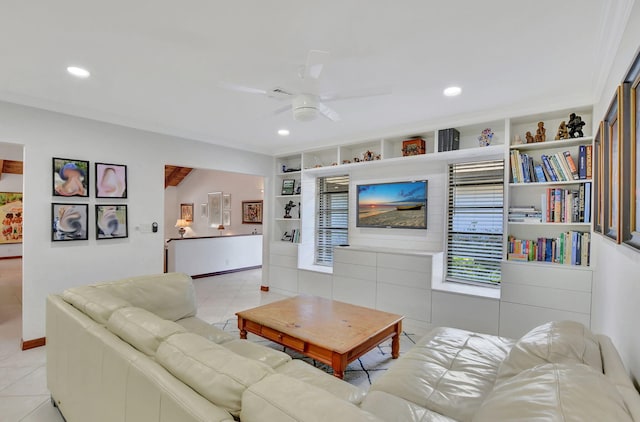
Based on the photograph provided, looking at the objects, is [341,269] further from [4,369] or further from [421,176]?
[4,369]

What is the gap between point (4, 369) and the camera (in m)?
2.70

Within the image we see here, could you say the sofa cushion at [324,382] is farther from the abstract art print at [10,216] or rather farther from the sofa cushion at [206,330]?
the abstract art print at [10,216]

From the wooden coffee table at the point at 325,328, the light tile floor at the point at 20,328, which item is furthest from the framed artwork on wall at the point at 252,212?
the wooden coffee table at the point at 325,328

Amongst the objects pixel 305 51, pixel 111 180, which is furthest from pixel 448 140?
pixel 111 180

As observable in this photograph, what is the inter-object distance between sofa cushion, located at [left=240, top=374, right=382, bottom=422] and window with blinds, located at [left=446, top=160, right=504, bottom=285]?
337 cm

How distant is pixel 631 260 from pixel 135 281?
10.3 ft

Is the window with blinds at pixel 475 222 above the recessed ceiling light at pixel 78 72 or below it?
below

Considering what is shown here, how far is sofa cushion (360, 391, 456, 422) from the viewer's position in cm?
133

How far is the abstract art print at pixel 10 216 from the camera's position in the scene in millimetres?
8477

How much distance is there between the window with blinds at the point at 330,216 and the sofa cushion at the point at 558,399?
3914mm

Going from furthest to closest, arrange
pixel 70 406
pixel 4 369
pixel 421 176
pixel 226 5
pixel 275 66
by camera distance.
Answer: pixel 421 176
pixel 4 369
pixel 275 66
pixel 70 406
pixel 226 5

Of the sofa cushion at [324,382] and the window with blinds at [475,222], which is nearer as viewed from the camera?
the sofa cushion at [324,382]

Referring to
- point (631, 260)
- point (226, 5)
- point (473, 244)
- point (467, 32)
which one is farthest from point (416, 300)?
point (226, 5)

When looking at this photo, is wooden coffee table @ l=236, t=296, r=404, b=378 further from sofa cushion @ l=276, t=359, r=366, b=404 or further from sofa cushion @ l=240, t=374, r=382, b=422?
sofa cushion @ l=240, t=374, r=382, b=422
